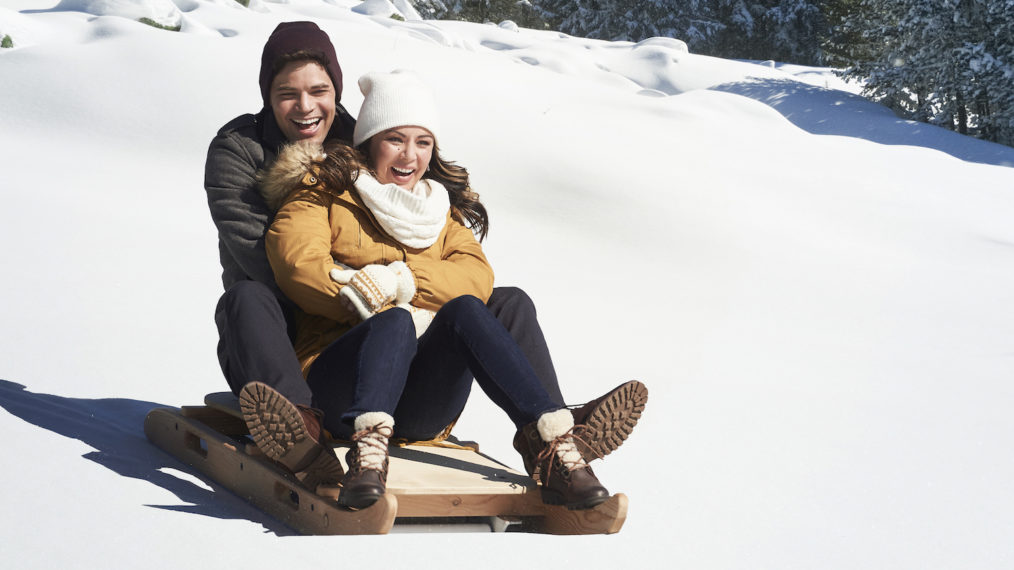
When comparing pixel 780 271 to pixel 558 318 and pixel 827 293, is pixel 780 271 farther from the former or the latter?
pixel 558 318

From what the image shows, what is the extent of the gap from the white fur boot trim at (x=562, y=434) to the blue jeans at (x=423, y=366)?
28 millimetres

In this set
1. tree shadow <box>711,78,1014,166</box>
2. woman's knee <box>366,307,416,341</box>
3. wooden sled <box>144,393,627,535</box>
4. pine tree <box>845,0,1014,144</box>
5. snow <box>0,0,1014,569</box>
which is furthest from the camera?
pine tree <box>845,0,1014,144</box>

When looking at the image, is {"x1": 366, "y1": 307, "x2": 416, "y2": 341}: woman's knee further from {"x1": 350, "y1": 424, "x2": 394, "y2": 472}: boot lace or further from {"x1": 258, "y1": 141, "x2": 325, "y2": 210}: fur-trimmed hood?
{"x1": 258, "y1": 141, "x2": 325, "y2": 210}: fur-trimmed hood

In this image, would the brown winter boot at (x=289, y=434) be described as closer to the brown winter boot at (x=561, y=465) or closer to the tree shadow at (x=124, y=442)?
the tree shadow at (x=124, y=442)

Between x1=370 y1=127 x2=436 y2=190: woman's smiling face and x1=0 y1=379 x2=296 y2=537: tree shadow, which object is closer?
x1=0 y1=379 x2=296 y2=537: tree shadow

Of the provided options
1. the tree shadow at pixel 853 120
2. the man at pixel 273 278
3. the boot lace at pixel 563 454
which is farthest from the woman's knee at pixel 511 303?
the tree shadow at pixel 853 120

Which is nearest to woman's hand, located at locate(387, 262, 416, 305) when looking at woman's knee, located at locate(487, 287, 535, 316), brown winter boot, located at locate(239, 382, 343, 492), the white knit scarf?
the white knit scarf

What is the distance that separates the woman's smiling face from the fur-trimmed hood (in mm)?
160

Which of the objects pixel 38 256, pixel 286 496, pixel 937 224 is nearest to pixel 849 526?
pixel 286 496

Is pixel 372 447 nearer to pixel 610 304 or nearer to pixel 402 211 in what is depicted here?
pixel 402 211

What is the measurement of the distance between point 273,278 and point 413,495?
30.2 inches

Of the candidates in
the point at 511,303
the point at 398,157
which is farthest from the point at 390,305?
the point at 398,157

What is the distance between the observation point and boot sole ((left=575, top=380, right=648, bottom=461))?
7.61ft

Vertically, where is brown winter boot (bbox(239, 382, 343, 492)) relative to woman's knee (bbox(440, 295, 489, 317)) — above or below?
below
